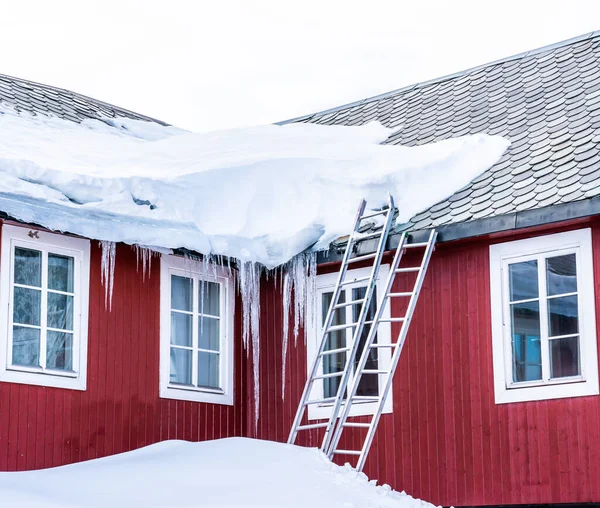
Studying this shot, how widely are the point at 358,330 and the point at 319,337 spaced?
4.68 feet

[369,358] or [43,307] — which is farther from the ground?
[43,307]

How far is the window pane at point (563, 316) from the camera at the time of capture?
920cm

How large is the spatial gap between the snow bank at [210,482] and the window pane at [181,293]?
6.18 feet

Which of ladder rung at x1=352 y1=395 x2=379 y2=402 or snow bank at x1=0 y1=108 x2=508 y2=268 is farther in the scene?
ladder rung at x1=352 y1=395 x2=379 y2=402

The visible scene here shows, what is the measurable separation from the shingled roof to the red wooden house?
1.2 inches

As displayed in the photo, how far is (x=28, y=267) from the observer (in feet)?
31.6

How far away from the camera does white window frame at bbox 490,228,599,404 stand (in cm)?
898

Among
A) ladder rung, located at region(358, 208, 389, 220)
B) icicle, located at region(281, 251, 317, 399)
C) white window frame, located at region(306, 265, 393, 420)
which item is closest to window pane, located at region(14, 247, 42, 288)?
icicle, located at region(281, 251, 317, 399)

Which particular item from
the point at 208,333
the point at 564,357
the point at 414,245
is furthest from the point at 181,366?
the point at 564,357

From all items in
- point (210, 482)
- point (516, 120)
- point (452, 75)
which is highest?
point (452, 75)

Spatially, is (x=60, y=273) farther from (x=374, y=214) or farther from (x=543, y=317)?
(x=543, y=317)

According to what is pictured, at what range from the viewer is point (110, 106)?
1383cm

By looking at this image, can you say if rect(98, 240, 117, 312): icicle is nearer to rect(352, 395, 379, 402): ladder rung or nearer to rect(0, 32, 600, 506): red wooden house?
rect(0, 32, 600, 506): red wooden house

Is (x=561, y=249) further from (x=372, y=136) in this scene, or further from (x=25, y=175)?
(x=25, y=175)
